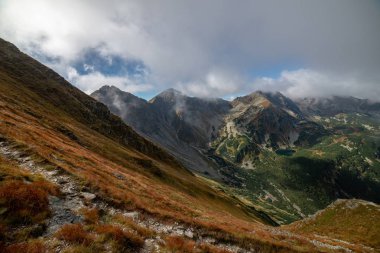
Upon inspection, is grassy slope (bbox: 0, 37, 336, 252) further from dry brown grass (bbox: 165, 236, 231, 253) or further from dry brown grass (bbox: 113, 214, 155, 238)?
dry brown grass (bbox: 165, 236, 231, 253)

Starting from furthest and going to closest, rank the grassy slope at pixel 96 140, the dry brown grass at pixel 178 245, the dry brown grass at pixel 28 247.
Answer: the grassy slope at pixel 96 140
the dry brown grass at pixel 178 245
the dry brown grass at pixel 28 247

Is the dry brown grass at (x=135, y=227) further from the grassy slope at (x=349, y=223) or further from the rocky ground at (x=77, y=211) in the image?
the grassy slope at (x=349, y=223)

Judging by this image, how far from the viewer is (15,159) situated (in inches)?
923

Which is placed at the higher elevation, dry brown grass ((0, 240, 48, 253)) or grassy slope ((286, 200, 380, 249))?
grassy slope ((286, 200, 380, 249))

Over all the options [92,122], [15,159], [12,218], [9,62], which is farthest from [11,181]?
[9,62]

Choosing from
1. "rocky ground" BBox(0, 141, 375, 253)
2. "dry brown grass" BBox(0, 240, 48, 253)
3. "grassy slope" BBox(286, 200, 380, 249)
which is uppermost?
"grassy slope" BBox(286, 200, 380, 249)

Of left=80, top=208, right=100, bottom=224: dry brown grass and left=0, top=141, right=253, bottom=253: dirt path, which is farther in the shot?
left=80, top=208, right=100, bottom=224: dry brown grass

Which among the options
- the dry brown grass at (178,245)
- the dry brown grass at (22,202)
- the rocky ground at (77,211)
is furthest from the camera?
the dry brown grass at (178,245)

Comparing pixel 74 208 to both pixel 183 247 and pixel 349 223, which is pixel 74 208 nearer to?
pixel 183 247

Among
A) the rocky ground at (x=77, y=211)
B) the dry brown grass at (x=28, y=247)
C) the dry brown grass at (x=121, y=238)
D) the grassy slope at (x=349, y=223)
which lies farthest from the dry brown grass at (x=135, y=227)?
the grassy slope at (x=349, y=223)

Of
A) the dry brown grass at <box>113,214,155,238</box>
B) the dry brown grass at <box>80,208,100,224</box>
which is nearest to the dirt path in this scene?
the dry brown grass at <box>80,208,100,224</box>

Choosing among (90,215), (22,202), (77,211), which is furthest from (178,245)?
(22,202)

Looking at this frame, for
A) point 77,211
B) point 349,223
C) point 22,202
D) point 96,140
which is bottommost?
point 77,211

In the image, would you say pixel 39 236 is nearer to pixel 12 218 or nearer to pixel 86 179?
pixel 12 218
